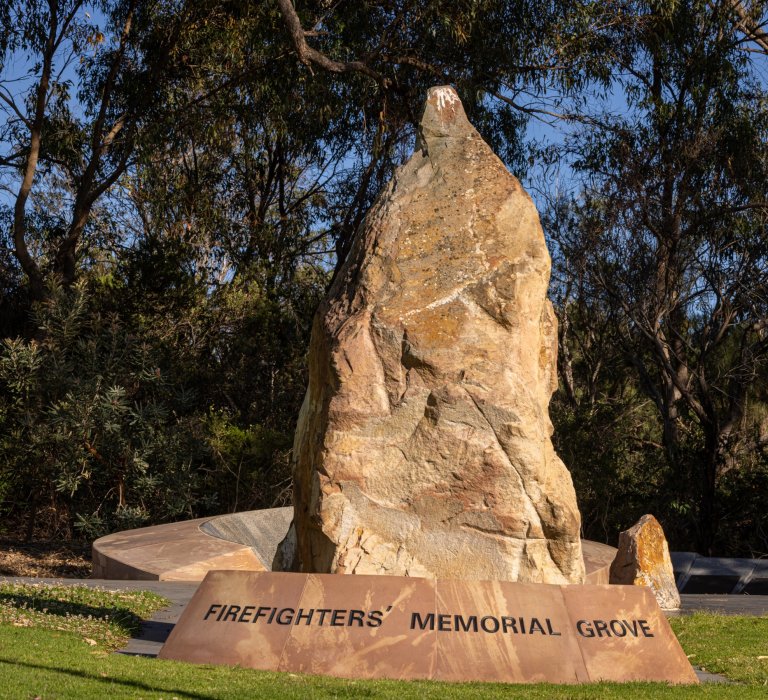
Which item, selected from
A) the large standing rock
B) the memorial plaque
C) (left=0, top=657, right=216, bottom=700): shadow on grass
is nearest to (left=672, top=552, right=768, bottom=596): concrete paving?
the large standing rock

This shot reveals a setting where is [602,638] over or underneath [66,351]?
underneath

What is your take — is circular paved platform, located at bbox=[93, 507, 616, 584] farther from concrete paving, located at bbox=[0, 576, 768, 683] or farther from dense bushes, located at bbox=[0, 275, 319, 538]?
dense bushes, located at bbox=[0, 275, 319, 538]

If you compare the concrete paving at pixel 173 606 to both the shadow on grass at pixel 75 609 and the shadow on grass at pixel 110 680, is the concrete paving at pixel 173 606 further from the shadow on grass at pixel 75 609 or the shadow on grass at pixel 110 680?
the shadow on grass at pixel 110 680

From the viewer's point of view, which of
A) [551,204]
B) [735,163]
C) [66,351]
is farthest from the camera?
[551,204]

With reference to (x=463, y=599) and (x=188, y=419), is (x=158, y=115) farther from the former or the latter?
(x=463, y=599)

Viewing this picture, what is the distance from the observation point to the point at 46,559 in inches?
588

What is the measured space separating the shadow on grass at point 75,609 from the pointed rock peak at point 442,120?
13.1ft

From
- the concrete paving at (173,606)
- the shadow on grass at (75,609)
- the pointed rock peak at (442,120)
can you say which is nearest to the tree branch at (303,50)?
the concrete paving at (173,606)

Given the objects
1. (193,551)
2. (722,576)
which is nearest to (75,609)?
(193,551)

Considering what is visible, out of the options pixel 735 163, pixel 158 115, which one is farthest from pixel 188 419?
pixel 735 163

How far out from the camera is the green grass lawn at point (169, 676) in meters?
4.84

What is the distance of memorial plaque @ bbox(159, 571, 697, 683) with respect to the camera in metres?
5.45

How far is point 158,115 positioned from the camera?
58.2ft

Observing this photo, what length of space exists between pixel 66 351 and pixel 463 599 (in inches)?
470
